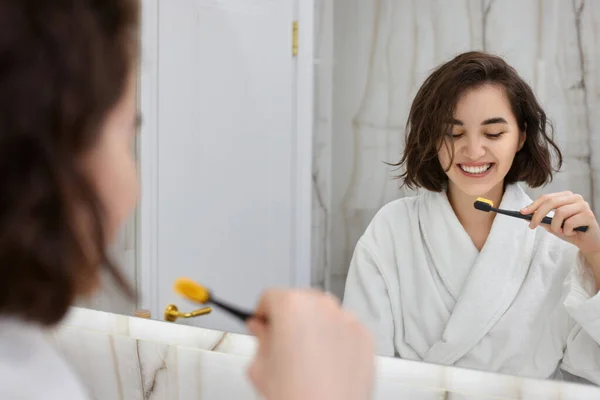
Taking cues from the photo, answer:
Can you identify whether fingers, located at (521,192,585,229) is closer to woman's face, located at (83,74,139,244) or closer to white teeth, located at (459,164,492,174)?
white teeth, located at (459,164,492,174)

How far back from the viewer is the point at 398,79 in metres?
0.86

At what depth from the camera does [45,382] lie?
0.42 metres

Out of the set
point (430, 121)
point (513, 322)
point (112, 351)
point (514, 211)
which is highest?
point (430, 121)

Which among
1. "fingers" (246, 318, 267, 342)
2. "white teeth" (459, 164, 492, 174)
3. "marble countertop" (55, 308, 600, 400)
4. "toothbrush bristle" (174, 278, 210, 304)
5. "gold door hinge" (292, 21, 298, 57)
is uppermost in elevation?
"gold door hinge" (292, 21, 298, 57)

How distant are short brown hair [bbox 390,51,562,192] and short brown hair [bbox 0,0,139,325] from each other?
520 mm

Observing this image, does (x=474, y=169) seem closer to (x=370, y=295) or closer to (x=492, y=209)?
(x=492, y=209)

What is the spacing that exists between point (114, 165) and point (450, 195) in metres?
0.55

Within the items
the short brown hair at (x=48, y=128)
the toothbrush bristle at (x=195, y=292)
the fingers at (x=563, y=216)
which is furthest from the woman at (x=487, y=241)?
the short brown hair at (x=48, y=128)

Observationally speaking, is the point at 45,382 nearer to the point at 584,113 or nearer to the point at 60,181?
the point at 60,181

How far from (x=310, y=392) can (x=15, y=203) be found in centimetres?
Result: 24

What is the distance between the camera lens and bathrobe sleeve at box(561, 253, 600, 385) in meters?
0.83

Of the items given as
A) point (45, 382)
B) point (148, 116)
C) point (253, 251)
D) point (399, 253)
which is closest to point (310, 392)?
point (45, 382)

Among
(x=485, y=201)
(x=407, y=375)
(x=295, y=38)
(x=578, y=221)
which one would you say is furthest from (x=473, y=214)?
(x=295, y=38)

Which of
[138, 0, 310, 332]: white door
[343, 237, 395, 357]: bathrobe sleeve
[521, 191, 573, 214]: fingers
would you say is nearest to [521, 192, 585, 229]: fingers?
[521, 191, 573, 214]: fingers
